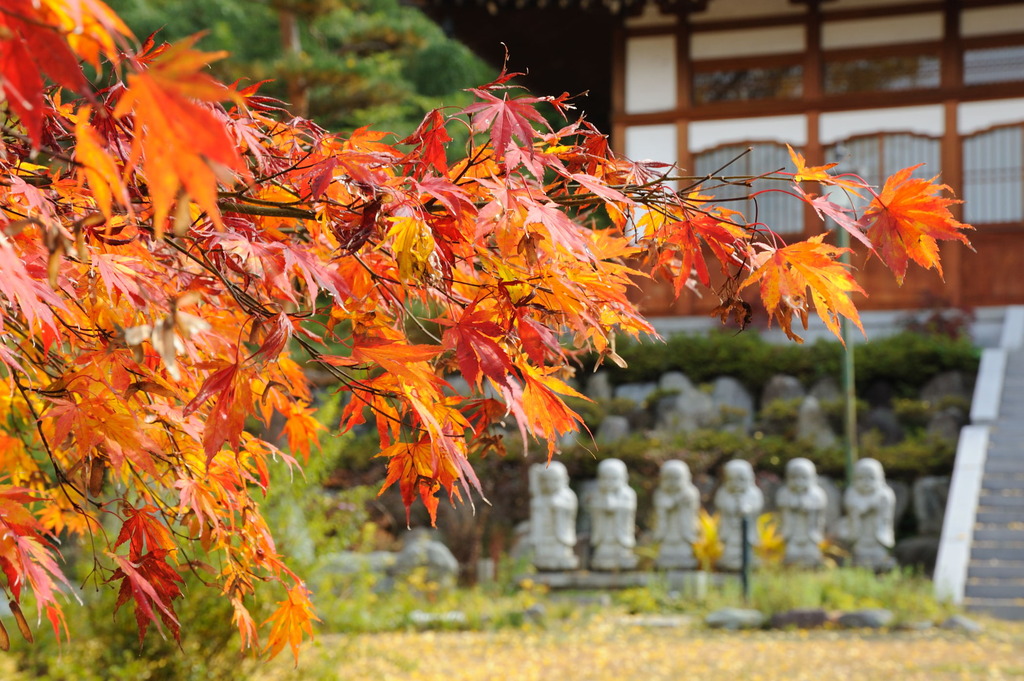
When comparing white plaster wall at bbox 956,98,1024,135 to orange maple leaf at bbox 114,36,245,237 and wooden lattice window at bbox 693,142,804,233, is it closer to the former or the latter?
wooden lattice window at bbox 693,142,804,233

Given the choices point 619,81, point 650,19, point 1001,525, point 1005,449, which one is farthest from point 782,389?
point 650,19

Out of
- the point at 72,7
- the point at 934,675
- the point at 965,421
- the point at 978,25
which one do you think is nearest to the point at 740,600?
the point at 934,675

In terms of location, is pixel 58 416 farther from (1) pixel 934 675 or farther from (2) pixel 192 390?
(1) pixel 934 675

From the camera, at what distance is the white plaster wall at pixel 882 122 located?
44.9 feet

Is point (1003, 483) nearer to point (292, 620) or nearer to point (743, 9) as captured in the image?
point (743, 9)

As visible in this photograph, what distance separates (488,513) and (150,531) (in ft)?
29.4

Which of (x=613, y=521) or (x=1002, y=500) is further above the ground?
(x=1002, y=500)

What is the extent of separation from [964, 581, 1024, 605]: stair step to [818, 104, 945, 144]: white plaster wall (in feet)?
23.4

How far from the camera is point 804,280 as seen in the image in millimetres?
1800

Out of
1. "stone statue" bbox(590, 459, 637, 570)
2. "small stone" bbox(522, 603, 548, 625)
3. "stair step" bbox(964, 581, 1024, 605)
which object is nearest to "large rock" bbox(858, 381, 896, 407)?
"stair step" bbox(964, 581, 1024, 605)

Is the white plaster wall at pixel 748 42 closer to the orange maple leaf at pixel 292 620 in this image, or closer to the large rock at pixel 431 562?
the large rock at pixel 431 562

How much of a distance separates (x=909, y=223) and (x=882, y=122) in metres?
12.9

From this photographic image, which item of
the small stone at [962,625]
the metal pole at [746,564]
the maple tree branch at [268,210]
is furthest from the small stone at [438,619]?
the maple tree branch at [268,210]

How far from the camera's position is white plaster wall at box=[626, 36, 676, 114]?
14.5 m
